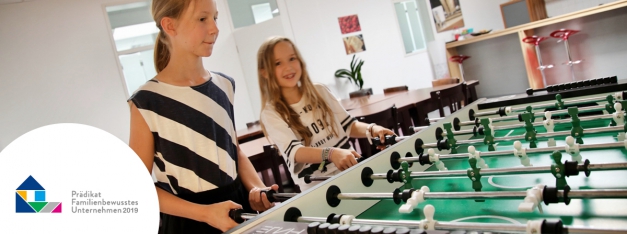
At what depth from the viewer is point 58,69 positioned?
266 inches

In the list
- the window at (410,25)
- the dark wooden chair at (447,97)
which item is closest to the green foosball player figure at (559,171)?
the dark wooden chair at (447,97)

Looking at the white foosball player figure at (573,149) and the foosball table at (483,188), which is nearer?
the foosball table at (483,188)

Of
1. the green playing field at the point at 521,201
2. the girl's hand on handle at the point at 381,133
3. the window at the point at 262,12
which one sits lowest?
the green playing field at the point at 521,201

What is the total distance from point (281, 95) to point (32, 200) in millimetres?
1304

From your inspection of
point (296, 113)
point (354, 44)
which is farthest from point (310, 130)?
point (354, 44)

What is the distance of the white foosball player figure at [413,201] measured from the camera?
3.63ft

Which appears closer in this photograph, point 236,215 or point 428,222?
point 428,222

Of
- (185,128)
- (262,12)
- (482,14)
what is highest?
(262,12)

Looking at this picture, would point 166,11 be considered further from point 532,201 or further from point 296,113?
point 532,201

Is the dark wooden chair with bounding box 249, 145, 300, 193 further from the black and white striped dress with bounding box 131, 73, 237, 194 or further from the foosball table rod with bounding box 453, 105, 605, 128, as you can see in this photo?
the black and white striped dress with bounding box 131, 73, 237, 194

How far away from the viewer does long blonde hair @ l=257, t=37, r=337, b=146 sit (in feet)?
7.09

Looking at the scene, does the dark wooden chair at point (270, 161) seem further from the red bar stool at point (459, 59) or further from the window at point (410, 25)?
the window at point (410, 25)

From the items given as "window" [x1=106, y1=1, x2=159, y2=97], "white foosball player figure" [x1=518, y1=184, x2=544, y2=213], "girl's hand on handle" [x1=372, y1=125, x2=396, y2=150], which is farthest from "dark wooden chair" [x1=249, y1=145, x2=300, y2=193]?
"window" [x1=106, y1=1, x2=159, y2=97]

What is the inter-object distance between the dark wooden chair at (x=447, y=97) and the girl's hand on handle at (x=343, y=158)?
246 centimetres
